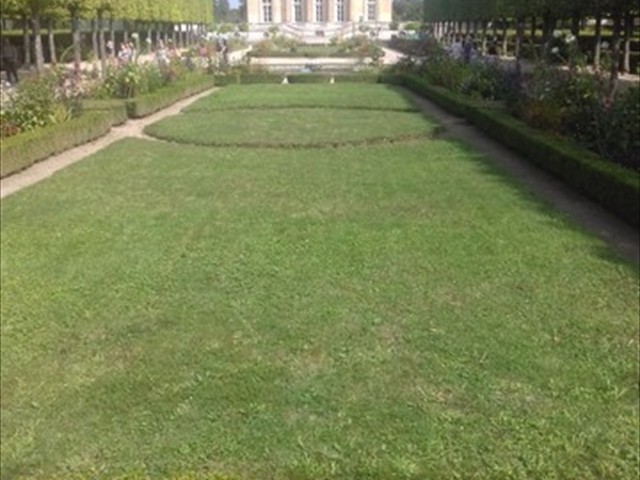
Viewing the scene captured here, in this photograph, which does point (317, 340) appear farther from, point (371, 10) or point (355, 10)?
point (371, 10)

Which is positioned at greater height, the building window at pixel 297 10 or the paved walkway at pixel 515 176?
the building window at pixel 297 10

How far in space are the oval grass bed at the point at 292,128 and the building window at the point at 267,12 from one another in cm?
6349

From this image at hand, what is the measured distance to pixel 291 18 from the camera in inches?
3100

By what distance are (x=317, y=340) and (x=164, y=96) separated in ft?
53.4

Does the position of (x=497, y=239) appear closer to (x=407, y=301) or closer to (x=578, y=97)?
(x=407, y=301)

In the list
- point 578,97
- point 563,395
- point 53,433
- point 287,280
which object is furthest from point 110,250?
point 578,97

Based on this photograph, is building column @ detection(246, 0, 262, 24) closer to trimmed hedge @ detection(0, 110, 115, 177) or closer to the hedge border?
the hedge border

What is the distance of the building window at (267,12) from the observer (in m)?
78.4

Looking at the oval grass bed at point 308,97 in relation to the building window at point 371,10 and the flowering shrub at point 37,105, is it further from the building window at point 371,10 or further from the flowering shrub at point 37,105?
→ the building window at point 371,10

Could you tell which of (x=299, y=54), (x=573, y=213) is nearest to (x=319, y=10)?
(x=299, y=54)

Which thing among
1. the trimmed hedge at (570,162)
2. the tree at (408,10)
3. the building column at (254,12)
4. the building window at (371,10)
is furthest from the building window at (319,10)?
the trimmed hedge at (570,162)

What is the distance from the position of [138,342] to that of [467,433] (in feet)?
8.55

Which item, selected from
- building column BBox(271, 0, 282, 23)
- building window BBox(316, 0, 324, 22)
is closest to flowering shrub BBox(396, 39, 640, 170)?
building window BBox(316, 0, 324, 22)

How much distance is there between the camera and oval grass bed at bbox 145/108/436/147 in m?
14.0
